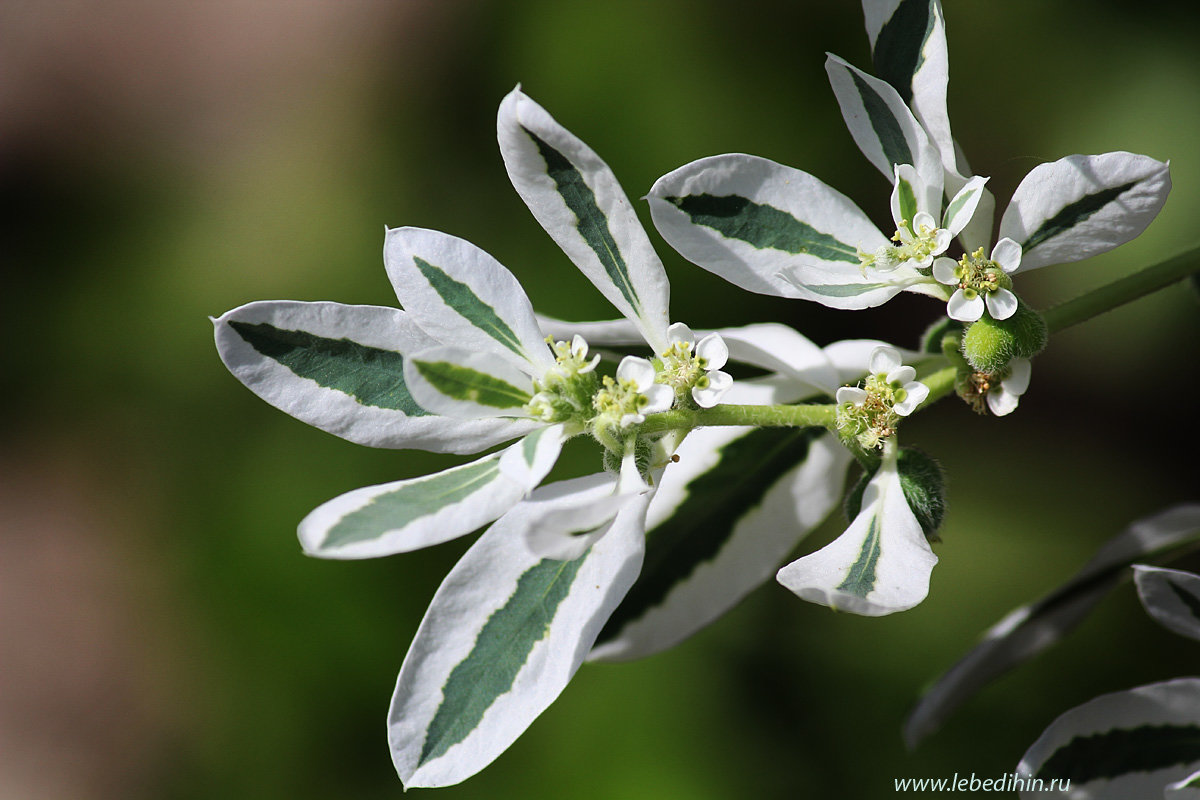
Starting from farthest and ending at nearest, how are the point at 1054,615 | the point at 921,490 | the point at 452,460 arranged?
the point at 452,460
the point at 1054,615
the point at 921,490

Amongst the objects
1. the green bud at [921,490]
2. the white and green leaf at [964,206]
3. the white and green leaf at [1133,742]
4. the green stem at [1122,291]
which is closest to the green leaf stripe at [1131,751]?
the white and green leaf at [1133,742]

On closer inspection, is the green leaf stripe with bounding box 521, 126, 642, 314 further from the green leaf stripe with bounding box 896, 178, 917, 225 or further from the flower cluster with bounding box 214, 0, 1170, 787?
the green leaf stripe with bounding box 896, 178, 917, 225

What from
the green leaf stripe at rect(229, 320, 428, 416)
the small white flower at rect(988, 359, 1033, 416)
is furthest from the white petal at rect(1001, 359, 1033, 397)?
the green leaf stripe at rect(229, 320, 428, 416)

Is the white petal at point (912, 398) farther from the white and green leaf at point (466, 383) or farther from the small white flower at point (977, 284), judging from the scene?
the white and green leaf at point (466, 383)

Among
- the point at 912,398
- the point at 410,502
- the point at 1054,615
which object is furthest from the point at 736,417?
the point at 1054,615

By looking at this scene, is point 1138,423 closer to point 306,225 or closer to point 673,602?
point 673,602

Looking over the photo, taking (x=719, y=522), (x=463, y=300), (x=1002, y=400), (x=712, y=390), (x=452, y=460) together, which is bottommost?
(x=452, y=460)

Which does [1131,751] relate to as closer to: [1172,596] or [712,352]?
[1172,596]
